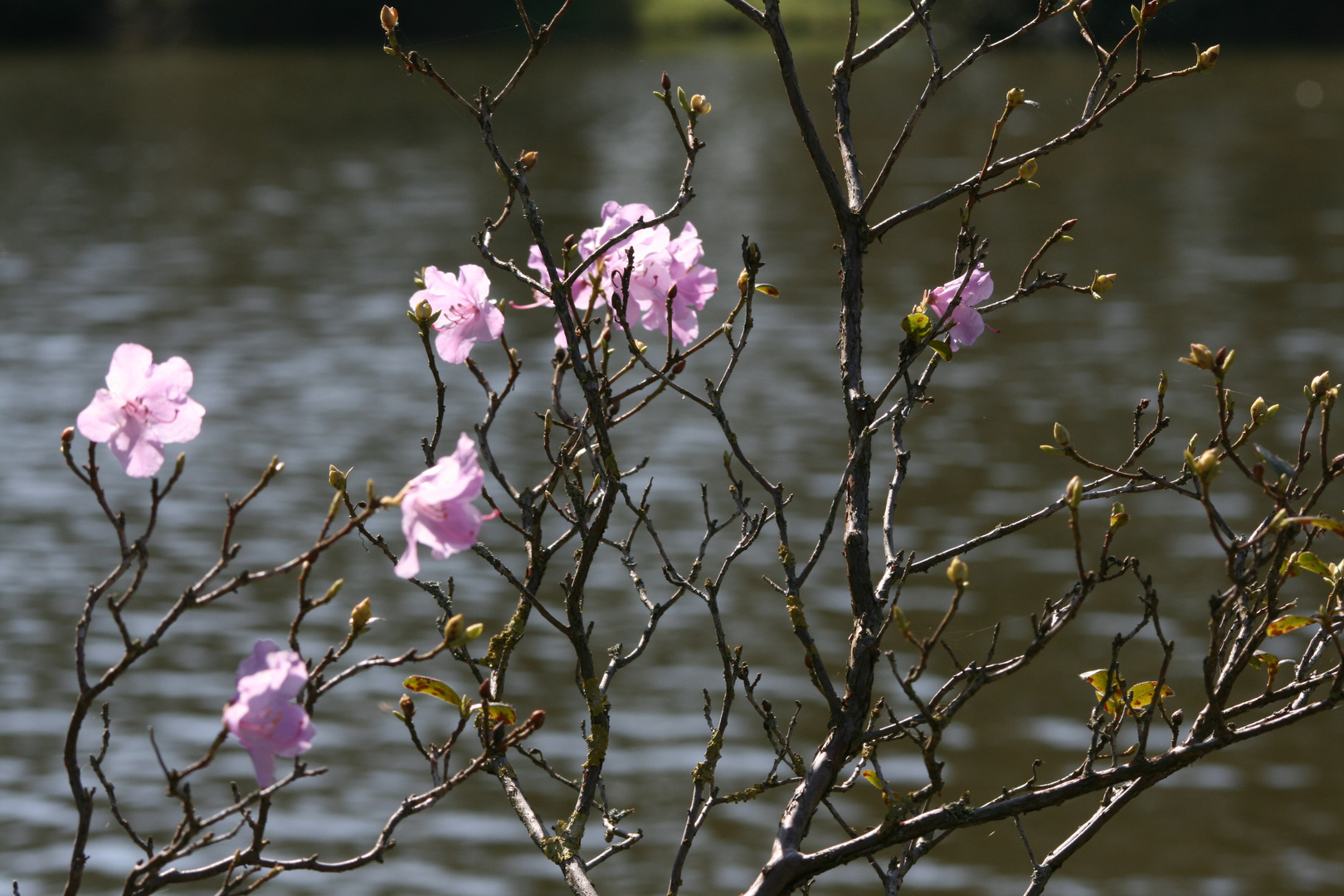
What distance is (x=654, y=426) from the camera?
9.86m

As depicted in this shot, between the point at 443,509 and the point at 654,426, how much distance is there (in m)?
8.58

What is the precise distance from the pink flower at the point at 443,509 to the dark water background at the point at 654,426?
4223mm

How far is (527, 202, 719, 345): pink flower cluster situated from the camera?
5.88ft

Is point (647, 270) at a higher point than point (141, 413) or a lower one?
higher

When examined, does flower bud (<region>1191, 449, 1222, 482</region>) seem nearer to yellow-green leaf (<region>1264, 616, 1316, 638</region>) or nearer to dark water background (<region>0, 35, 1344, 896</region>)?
yellow-green leaf (<region>1264, 616, 1316, 638</region>)

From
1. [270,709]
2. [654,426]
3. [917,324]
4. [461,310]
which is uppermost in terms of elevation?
[654,426]

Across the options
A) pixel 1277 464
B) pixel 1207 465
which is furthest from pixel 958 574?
pixel 1277 464

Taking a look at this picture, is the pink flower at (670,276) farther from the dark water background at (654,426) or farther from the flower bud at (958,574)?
the dark water background at (654,426)

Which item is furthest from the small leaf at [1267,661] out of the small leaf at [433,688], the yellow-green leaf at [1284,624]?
the small leaf at [433,688]

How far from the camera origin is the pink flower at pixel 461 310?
5.59 feet

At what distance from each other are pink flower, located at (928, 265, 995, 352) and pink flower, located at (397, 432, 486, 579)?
65 centimetres

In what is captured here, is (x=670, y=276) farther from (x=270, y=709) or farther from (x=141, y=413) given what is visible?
(x=270, y=709)

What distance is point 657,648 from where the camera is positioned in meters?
7.02

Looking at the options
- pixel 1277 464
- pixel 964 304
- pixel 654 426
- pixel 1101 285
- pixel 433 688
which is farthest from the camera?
pixel 654 426
